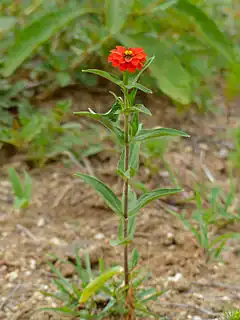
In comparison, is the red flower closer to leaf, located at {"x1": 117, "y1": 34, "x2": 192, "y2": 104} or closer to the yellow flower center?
the yellow flower center

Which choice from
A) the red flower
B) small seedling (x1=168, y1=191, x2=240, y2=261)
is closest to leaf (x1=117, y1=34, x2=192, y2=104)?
small seedling (x1=168, y1=191, x2=240, y2=261)

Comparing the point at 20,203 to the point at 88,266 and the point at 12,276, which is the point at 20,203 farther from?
the point at 88,266

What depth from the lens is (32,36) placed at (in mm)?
2385

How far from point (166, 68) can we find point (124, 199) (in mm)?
1176

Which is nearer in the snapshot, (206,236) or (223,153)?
(206,236)

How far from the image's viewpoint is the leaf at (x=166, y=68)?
237cm

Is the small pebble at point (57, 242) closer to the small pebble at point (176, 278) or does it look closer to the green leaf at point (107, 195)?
the small pebble at point (176, 278)

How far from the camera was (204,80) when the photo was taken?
9.59ft

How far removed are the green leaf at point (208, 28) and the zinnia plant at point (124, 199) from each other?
3.37 feet

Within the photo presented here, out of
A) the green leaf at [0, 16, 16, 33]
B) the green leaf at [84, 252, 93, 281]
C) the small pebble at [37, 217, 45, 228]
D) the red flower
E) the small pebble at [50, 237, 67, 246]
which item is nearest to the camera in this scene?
the red flower

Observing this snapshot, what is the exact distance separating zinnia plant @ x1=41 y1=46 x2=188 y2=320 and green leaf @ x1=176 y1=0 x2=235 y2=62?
103cm

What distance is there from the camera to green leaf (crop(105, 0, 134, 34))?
7.24 ft

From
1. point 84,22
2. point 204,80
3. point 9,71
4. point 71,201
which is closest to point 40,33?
point 9,71

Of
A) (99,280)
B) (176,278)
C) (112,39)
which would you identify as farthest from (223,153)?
(99,280)
